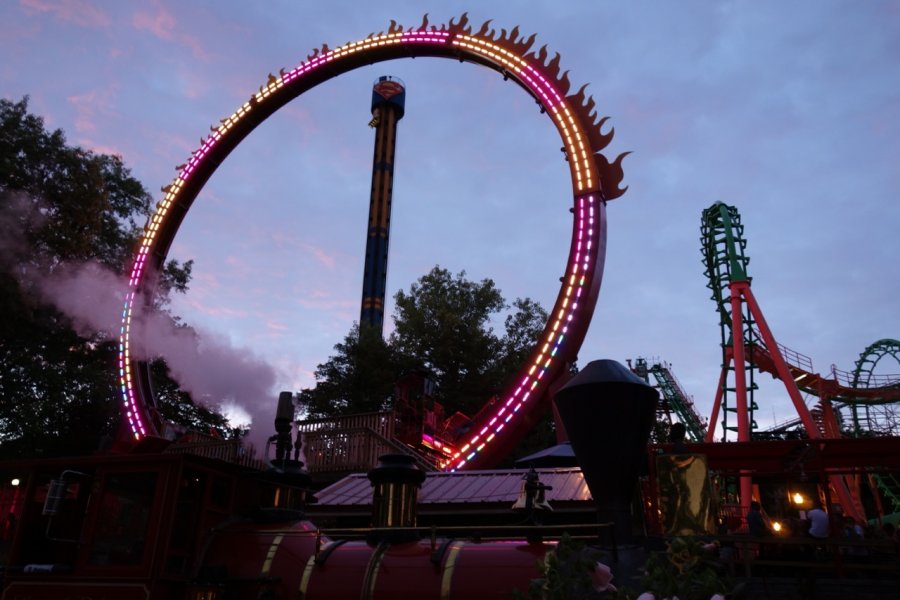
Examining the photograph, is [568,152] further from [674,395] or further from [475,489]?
[674,395]

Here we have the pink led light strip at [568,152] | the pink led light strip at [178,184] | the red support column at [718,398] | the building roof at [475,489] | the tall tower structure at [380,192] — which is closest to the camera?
the building roof at [475,489]

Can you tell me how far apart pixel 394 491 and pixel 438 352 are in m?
20.6

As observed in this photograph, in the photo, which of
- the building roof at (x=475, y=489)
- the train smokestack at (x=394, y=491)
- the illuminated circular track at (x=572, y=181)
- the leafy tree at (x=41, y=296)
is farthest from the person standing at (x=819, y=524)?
the leafy tree at (x=41, y=296)

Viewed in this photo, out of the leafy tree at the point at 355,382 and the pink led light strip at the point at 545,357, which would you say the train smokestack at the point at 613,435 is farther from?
the leafy tree at the point at 355,382

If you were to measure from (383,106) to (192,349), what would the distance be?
33.6 meters

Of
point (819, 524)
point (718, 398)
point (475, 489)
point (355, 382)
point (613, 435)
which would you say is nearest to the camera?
point (613, 435)

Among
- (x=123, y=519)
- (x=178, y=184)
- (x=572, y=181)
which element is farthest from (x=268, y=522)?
(x=178, y=184)

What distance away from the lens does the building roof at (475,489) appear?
31.3 ft

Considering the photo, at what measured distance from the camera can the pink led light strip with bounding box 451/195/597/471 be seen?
13234 mm

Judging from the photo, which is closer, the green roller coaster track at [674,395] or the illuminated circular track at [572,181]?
the illuminated circular track at [572,181]

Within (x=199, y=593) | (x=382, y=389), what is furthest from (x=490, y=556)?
(x=382, y=389)

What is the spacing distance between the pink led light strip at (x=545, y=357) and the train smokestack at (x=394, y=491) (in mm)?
6244

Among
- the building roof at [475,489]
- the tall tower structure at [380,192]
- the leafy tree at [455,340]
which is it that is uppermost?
the tall tower structure at [380,192]

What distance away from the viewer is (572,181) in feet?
50.0
